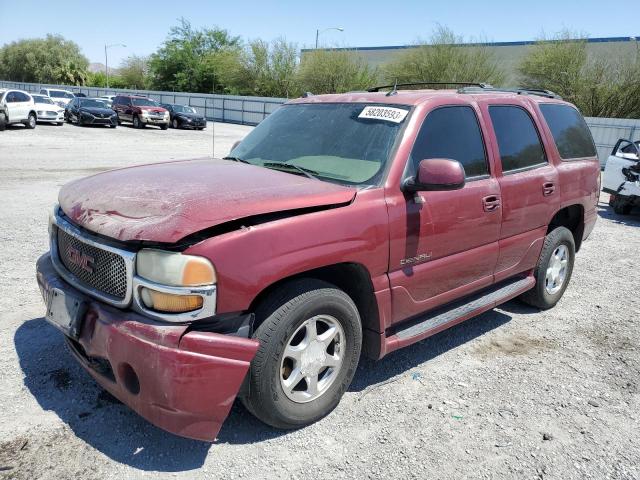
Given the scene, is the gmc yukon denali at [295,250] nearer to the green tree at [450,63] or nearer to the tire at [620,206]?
the tire at [620,206]

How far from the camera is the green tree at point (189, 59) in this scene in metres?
62.6

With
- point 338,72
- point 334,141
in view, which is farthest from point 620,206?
point 338,72

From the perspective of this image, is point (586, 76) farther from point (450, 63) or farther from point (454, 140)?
point (454, 140)

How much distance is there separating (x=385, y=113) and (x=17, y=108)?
23.0 metres

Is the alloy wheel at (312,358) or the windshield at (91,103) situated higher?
the windshield at (91,103)

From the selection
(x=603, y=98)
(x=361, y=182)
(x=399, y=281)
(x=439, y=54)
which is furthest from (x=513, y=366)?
(x=439, y=54)

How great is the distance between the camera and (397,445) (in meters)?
2.87

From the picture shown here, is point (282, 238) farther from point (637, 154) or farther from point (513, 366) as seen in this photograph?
point (637, 154)

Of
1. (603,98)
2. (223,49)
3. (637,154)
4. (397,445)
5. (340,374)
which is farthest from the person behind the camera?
(223,49)

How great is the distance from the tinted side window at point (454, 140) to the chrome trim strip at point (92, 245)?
1.85 meters

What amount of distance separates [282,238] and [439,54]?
35.8m

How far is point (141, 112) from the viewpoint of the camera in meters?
28.8

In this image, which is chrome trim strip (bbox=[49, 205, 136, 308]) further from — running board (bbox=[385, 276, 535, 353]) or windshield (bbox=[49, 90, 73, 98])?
windshield (bbox=[49, 90, 73, 98])

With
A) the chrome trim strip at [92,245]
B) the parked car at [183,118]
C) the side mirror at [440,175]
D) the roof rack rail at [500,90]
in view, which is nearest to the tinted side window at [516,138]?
the roof rack rail at [500,90]
